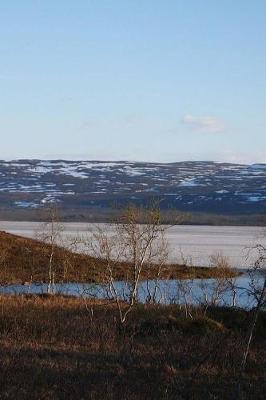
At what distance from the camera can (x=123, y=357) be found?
14695 millimetres

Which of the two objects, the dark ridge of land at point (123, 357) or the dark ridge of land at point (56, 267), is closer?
the dark ridge of land at point (123, 357)

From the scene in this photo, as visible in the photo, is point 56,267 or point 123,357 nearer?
point 123,357

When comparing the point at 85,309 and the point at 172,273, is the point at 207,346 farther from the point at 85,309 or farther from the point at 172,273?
the point at 172,273

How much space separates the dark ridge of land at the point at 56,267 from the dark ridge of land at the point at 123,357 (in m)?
32.0

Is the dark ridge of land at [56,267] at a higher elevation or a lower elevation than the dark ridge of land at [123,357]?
lower

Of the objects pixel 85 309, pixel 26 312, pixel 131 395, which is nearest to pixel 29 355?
pixel 131 395

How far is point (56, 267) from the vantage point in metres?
65.2

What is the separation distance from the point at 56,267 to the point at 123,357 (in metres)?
51.0

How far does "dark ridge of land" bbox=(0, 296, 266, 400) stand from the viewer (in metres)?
11.6

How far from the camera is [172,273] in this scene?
6162 centimetres

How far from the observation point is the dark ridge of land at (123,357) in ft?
37.9

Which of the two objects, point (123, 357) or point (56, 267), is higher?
point (123, 357)

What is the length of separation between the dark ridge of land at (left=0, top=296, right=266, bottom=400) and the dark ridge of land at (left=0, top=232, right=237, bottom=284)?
32033 millimetres

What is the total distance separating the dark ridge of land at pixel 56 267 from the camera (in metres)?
57.4
